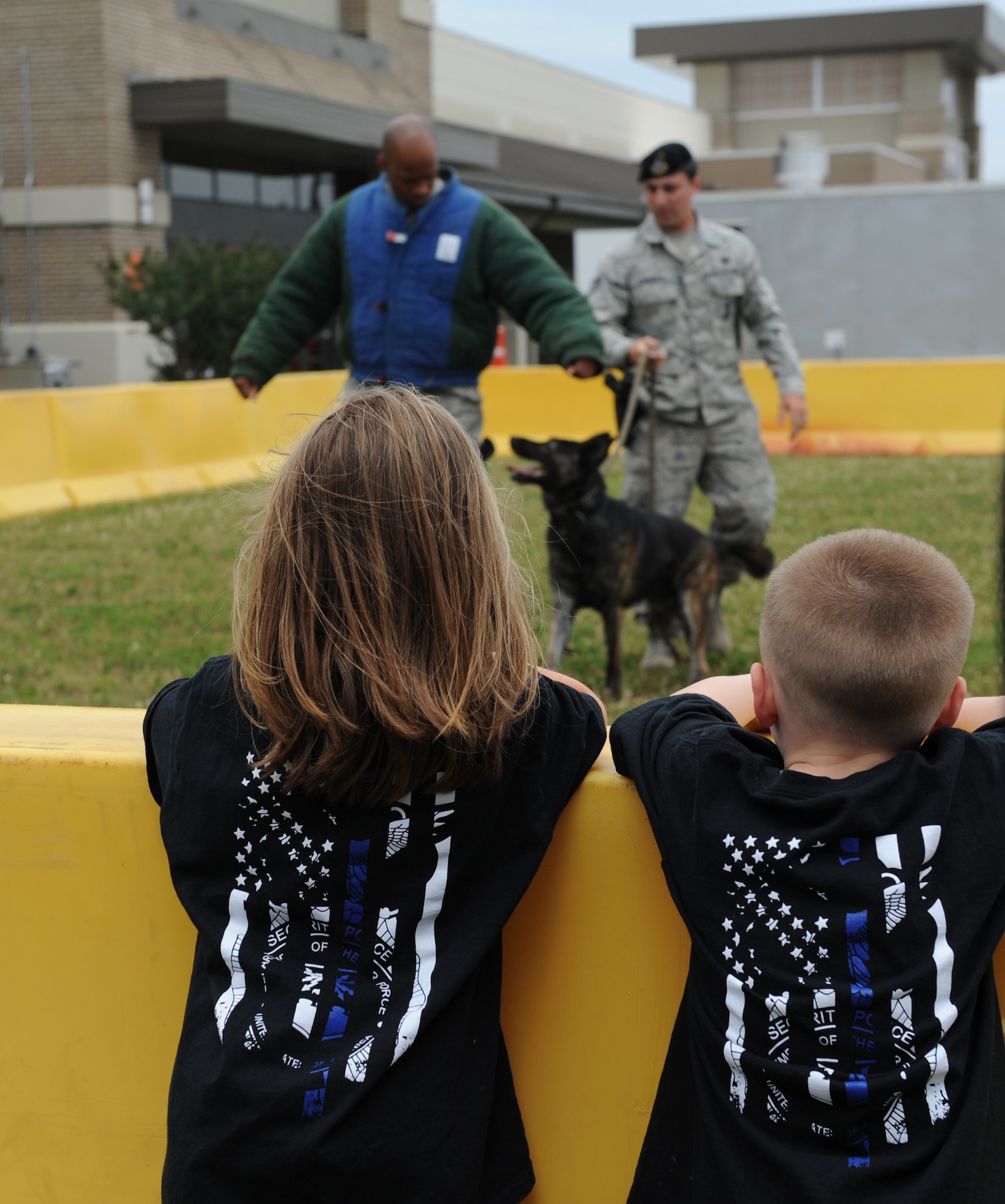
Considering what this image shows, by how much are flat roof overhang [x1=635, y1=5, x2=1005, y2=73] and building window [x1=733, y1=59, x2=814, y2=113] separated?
0.54 m

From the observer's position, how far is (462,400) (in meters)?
5.60

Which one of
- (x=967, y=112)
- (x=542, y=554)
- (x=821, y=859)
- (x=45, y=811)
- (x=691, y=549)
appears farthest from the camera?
(x=967, y=112)

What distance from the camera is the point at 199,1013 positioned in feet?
5.85

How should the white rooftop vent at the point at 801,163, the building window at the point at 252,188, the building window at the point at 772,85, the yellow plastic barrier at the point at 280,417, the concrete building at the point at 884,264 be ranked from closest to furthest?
the yellow plastic barrier at the point at 280,417, the concrete building at the point at 884,264, the building window at the point at 252,188, the white rooftop vent at the point at 801,163, the building window at the point at 772,85

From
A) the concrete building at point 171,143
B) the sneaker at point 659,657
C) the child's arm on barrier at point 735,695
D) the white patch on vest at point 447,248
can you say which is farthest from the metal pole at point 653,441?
the concrete building at point 171,143

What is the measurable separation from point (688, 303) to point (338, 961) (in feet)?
15.8

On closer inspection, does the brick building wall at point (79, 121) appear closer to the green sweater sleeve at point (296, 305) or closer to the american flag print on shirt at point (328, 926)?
the green sweater sleeve at point (296, 305)

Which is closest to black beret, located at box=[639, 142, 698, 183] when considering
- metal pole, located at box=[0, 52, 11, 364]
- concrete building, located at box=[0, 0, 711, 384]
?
concrete building, located at box=[0, 0, 711, 384]

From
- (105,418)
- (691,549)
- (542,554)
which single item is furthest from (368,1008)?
(105,418)

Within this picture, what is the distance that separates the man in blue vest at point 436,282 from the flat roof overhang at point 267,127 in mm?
18209

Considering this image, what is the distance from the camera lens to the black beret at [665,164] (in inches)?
231

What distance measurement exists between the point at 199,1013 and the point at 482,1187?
45 centimetres

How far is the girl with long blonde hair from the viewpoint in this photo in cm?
167

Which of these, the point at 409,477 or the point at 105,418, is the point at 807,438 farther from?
the point at 409,477
